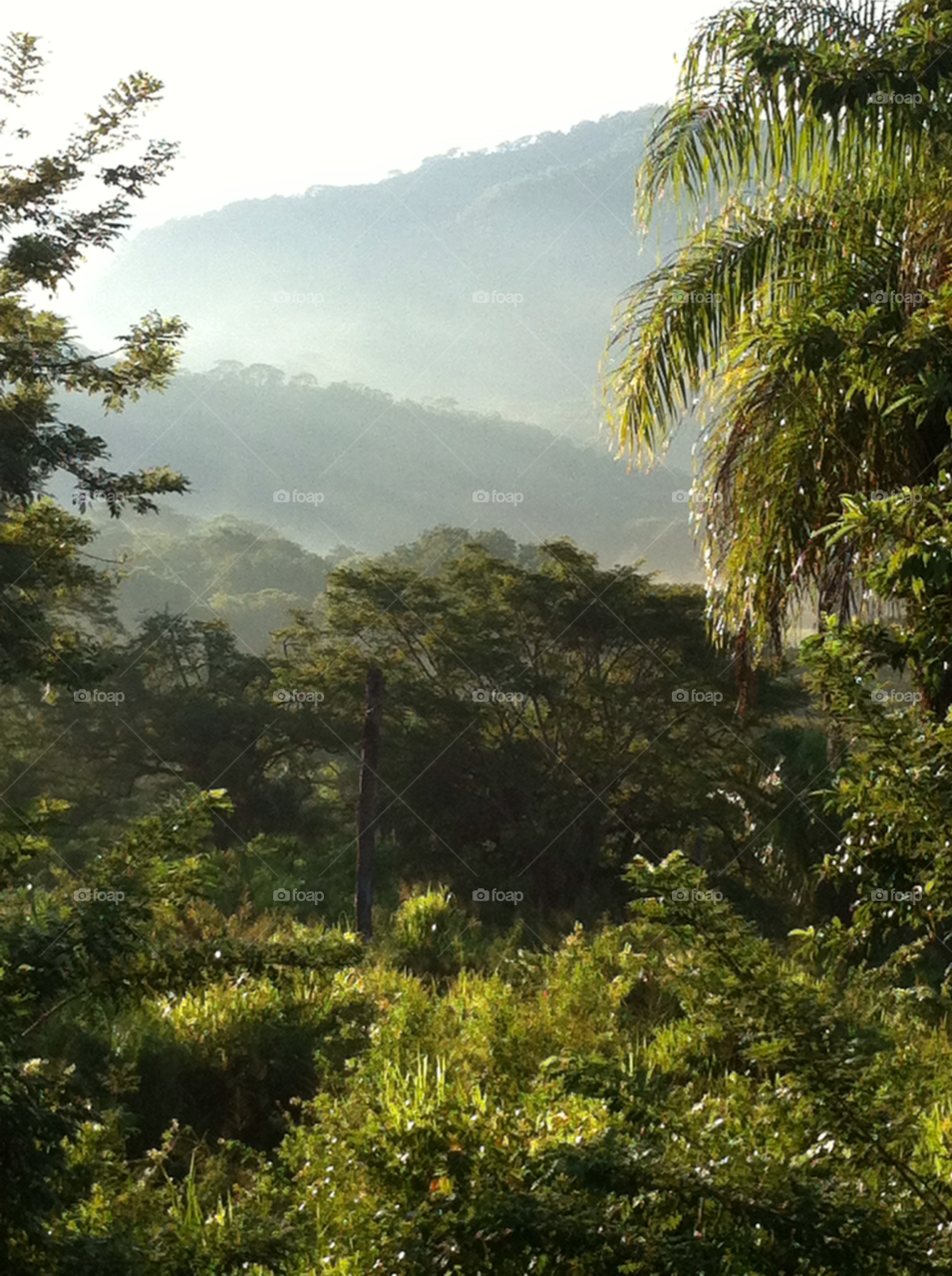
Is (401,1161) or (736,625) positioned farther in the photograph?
(736,625)

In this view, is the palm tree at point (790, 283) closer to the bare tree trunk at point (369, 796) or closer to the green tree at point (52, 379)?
the green tree at point (52, 379)

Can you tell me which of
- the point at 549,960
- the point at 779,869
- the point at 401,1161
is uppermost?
the point at 401,1161

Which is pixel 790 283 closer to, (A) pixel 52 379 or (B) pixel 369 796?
(A) pixel 52 379

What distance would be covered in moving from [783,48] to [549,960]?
6.78m

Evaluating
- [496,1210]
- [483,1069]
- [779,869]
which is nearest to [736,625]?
[483,1069]

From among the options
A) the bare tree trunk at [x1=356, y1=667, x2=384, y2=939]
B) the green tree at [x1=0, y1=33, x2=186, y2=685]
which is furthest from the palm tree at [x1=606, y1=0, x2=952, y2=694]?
the bare tree trunk at [x1=356, y1=667, x2=384, y2=939]

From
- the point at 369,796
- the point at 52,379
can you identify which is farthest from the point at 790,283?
the point at 369,796

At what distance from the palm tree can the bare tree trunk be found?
883cm

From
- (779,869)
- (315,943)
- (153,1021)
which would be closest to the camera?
(315,943)

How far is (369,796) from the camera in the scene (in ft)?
54.3

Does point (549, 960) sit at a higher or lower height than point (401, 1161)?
lower

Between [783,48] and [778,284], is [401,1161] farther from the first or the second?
[778,284]

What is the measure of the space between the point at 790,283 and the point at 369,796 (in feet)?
35.7

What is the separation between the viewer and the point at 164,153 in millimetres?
9094
